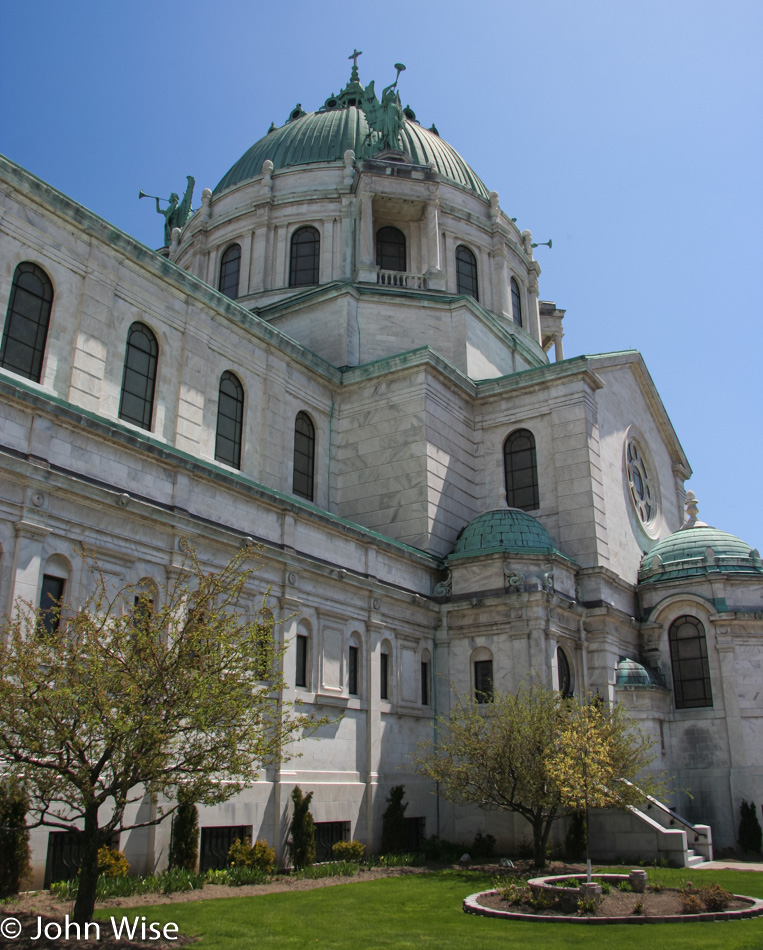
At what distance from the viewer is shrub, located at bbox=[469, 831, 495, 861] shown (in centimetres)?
2264

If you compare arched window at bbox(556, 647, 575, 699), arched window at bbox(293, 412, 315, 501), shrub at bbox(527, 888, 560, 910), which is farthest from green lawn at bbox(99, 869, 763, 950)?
arched window at bbox(293, 412, 315, 501)

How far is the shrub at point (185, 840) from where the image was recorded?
16.8 meters

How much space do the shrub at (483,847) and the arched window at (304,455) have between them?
37.5 ft

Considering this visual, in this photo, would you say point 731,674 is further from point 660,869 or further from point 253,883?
point 253,883

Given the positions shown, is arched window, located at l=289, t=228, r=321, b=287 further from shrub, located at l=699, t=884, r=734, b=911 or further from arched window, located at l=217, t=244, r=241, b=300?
shrub, located at l=699, t=884, r=734, b=911

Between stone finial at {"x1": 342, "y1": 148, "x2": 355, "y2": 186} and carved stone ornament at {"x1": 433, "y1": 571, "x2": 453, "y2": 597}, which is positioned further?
stone finial at {"x1": 342, "y1": 148, "x2": 355, "y2": 186}

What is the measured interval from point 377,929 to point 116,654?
17.6ft

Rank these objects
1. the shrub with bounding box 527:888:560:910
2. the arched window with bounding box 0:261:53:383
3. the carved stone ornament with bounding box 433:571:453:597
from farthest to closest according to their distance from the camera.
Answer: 1. the carved stone ornament with bounding box 433:571:453:597
2. the arched window with bounding box 0:261:53:383
3. the shrub with bounding box 527:888:560:910

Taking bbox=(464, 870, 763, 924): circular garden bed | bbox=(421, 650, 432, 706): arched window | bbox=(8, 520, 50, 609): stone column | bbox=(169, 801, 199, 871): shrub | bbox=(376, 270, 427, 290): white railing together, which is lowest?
bbox=(464, 870, 763, 924): circular garden bed

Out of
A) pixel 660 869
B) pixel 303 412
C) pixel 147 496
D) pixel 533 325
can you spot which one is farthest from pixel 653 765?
pixel 533 325

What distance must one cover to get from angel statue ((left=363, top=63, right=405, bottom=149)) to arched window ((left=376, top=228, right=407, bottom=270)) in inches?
157

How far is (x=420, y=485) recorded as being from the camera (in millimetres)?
27875

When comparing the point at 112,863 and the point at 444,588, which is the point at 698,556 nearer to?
the point at 444,588

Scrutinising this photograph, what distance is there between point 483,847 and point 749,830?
815 cm
